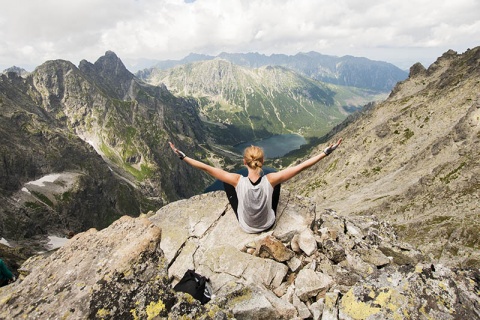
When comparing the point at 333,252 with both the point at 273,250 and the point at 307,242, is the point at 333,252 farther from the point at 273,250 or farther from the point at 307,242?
the point at 273,250

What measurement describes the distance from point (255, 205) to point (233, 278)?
10.3ft

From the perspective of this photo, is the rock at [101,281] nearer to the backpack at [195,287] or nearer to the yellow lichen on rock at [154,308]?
the yellow lichen on rock at [154,308]

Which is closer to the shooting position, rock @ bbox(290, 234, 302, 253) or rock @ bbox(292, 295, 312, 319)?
rock @ bbox(292, 295, 312, 319)

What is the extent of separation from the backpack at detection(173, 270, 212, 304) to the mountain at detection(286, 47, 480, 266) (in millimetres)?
48862

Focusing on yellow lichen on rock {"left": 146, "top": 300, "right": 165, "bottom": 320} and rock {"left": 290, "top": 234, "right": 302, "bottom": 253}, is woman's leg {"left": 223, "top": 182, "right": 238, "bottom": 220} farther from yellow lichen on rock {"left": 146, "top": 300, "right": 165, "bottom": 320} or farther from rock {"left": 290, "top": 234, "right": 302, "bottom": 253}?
yellow lichen on rock {"left": 146, "top": 300, "right": 165, "bottom": 320}

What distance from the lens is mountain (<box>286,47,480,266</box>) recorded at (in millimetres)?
58094

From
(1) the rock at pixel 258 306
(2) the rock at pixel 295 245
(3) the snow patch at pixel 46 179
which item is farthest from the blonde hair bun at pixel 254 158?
(3) the snow patch at pixel 46 179

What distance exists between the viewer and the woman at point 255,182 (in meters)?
11.9

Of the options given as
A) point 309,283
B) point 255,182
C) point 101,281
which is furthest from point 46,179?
point 309,283

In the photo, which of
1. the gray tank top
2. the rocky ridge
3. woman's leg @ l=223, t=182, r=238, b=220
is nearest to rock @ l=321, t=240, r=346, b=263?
the rocky ridge

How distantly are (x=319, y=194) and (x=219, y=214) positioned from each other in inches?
5011

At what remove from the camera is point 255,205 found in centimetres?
1252

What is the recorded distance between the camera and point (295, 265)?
1342cm

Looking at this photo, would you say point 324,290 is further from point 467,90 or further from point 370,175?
point 467,90
